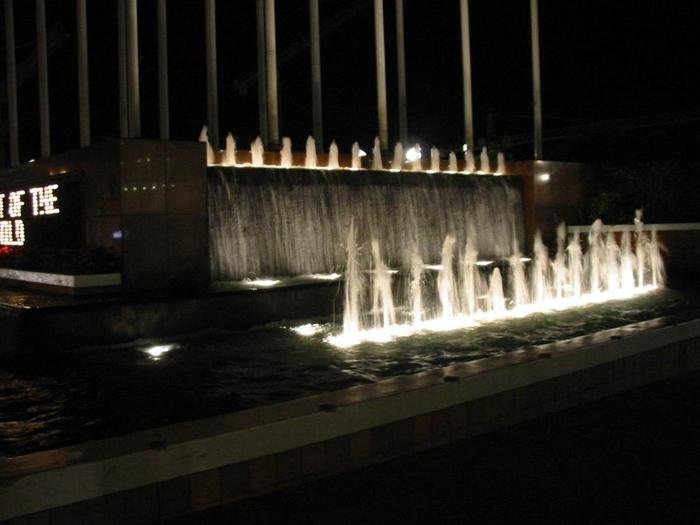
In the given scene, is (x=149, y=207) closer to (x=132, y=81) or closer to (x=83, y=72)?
(x=132, y=81)

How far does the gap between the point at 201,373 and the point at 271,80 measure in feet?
31.1

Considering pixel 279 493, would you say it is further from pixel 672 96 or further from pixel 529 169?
pixel 672 96

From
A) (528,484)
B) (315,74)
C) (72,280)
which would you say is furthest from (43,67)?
(528,484)

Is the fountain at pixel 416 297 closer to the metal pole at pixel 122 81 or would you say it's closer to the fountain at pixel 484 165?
the fountain at pixel 484 165

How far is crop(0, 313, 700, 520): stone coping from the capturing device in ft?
10.9

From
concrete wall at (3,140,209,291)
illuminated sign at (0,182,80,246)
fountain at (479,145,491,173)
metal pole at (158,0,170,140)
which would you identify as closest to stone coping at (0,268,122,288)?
concrete wall at (3,140,209,291)

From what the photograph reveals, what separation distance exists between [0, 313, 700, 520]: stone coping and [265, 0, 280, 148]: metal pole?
1015cm

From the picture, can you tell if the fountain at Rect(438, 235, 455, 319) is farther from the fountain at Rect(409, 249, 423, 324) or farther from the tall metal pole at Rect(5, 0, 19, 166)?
the tall metal pole at Rect(5, 0, 19, 166)

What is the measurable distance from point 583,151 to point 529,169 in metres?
13.2

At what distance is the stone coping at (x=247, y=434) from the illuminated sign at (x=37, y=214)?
731 centimetres

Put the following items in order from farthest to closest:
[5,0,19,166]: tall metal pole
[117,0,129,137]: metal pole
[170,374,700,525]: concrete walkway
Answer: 1. [5,0,19,166]: tall metal pole
2. [117,0,129,137]: metal pole
3. [170,374,700,525]: concrete walkway

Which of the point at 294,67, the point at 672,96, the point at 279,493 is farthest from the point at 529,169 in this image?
the point at 294,67

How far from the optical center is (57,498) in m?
3.31

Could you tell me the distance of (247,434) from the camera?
3.87 metres
